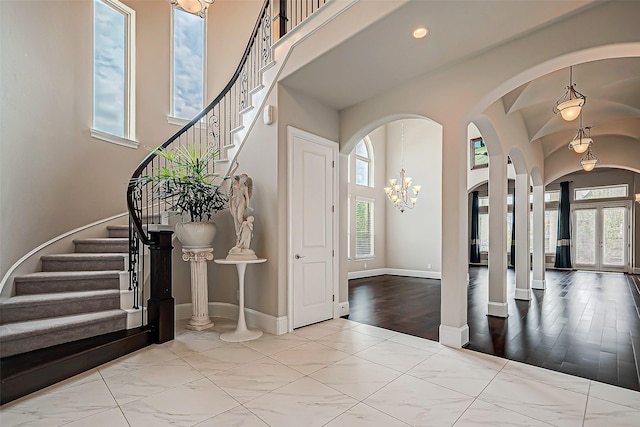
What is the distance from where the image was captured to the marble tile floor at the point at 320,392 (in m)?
Result: 2.08

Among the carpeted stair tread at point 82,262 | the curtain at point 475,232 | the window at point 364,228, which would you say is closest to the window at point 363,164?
Answer: the window at point 364,228

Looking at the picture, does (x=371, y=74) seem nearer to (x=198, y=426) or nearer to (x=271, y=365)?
(x=271, y=365)

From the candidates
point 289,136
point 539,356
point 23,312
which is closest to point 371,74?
point 289,136

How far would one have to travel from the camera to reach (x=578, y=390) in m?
2.48

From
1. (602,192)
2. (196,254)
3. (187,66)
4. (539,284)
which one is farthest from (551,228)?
(187,66)

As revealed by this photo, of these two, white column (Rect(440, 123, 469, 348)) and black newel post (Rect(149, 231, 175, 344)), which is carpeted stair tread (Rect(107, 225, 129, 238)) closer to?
black newel post (Rect(149, 231, 175, 344))

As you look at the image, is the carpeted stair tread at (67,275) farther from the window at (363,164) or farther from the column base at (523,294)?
the column base at (523,294)

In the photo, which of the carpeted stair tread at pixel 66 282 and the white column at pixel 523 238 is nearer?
the carpeted stair tread at pixel 66 282

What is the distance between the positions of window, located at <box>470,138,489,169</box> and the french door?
5.13m

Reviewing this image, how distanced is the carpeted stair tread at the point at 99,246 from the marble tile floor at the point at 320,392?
1.63 metres

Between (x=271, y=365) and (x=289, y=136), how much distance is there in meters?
2.63

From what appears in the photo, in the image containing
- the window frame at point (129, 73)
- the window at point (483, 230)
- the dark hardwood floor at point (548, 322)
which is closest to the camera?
the dark hardwood floor at point (548, 322)

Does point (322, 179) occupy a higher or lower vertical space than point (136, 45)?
lower

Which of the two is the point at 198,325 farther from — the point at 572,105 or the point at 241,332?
the point at 572,105
